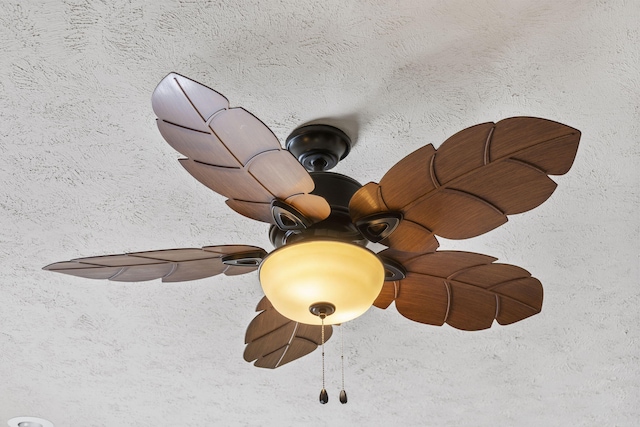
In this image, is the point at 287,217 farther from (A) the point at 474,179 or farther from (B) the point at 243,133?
(A) the point at 474,179

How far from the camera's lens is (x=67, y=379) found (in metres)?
2.10

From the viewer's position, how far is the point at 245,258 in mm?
1163

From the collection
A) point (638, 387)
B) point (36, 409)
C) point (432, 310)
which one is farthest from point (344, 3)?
point (36, 409)

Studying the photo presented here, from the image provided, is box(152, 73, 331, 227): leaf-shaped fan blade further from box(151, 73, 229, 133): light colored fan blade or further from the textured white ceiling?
the textured white ceiling

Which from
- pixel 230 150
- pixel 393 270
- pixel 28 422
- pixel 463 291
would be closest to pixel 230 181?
pixel 230 150

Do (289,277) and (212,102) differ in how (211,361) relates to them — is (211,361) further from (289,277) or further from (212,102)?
(212,102)

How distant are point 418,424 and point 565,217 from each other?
1.08 metres

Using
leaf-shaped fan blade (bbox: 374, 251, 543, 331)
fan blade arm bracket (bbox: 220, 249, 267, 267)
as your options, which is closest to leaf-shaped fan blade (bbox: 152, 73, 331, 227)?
fan blade arm bracket (bbox: 220, 249, 267, 267)

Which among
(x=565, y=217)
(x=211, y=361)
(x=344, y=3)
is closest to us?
→ (x=344, y=3)

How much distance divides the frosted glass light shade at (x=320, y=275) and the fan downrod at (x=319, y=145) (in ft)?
1.14

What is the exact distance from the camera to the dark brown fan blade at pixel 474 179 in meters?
0.91

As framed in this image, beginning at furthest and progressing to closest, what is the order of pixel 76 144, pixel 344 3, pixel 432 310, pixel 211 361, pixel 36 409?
pixel 36 409 < pixel 211 361 < pixel 76 144 < pixel 432 310 < pixel 344 3

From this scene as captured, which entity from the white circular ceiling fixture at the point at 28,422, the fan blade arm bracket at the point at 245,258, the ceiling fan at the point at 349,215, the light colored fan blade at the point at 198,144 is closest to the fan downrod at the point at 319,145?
the ceiling fan at the point at 349,215

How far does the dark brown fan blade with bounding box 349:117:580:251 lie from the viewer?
0.91 meters
